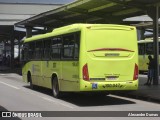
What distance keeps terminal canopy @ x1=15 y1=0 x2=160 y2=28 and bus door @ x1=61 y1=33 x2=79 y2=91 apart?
574 cm

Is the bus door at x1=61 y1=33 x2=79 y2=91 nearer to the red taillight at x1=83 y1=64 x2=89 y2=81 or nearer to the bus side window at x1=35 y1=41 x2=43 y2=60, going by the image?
the red taillight at x1=83 y1=64 x2=89 y2=81

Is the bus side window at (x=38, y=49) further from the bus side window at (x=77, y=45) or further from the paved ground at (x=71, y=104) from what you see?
the bus side window at (x=77, y=45)

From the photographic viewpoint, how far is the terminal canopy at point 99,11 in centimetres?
2200

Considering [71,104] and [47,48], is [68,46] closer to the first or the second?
[71,104]

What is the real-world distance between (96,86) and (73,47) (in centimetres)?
176

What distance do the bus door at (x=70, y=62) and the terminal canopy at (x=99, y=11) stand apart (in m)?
5.74

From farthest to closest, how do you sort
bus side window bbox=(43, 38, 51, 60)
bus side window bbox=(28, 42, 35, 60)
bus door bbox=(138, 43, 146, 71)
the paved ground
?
bus door bbox=(138, 43, 146, 71) < bus side window bbox=(28, 42, 35, 60) < bus side window bbox=(43, 38, 51, 60) < the paved ground

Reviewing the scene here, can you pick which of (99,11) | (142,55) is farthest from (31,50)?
(142,55)

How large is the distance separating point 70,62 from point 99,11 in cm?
1074

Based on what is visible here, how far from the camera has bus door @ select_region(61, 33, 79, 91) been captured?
606 inches

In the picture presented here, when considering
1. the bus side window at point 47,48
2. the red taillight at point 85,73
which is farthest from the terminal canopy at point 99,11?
the red taillight at point 85,73

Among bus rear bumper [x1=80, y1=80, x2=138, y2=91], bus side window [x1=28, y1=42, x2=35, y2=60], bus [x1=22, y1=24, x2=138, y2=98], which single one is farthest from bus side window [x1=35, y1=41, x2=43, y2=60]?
bus rear bumper [x1=80, y1=80, x2=138, y2=91]

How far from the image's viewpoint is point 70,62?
15.9 m

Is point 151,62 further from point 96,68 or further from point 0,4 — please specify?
point 0,4
